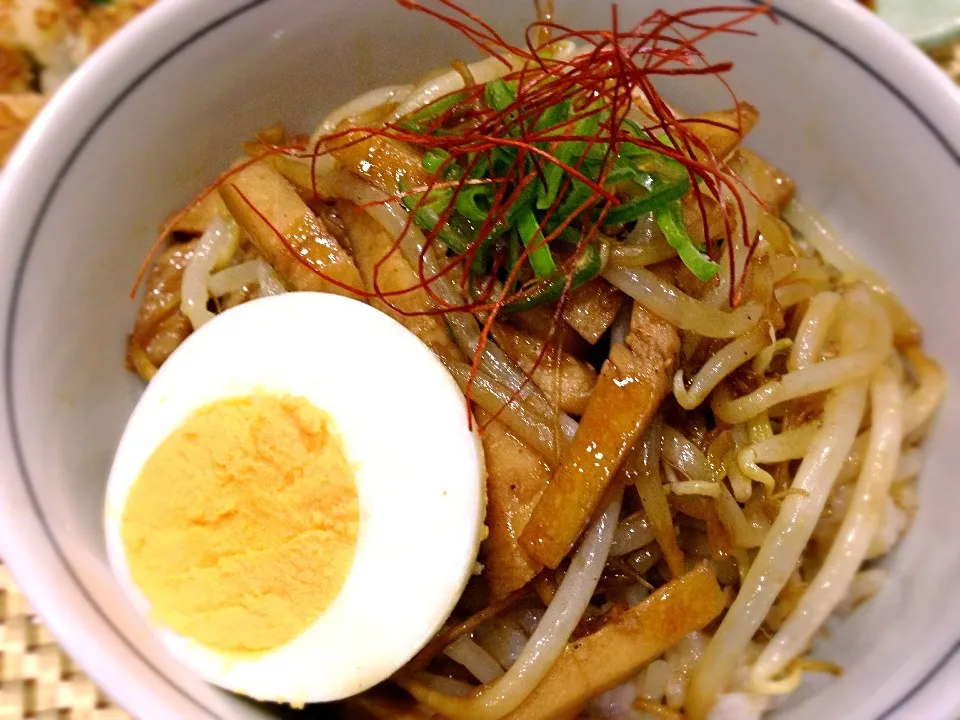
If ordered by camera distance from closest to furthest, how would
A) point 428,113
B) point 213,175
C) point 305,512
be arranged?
point 305,512
point 428,113
point 213,175

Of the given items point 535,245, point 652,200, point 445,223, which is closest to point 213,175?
point 445,223

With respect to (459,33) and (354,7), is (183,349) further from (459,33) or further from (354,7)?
(459,33)

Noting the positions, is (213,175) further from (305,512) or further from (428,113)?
(305,512)

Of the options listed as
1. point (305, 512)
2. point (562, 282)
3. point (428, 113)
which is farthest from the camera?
point (428, 113)

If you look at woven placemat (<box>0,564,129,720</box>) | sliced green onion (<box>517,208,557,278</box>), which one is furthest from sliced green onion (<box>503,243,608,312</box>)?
woven placemat (<box>0,564,129,720</box>)

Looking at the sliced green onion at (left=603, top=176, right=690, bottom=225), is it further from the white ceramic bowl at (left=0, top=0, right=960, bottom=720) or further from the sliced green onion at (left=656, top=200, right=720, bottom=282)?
the white ceramic bowl at (left=0, top=0, right=960, bottom=720)

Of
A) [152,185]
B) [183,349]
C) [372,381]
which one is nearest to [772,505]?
[372,381]
